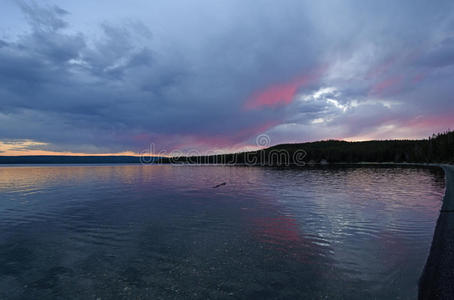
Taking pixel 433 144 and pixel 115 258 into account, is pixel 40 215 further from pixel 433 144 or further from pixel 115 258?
pixel 433 144

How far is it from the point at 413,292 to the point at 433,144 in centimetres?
22085

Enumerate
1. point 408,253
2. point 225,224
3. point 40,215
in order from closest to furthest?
point 408,253 → point 225,224 → point 40,215

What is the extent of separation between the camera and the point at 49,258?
13602mm

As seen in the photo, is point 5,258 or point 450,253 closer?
point 450,253

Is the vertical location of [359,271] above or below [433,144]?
below

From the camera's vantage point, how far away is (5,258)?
44.9ft

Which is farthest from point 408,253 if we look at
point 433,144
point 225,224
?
point 433,144

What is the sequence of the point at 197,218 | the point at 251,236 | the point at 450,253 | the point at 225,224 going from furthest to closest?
the point at 197,218
the point at 225,224
the point at 251,236
the point at 450,253

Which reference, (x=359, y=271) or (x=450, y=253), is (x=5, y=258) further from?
(x=450, y=253)

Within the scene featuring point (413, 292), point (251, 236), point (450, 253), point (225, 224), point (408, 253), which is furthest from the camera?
point (225, 224)

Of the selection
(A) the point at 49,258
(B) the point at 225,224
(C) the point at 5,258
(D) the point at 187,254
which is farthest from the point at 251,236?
(C) the point at 5,258

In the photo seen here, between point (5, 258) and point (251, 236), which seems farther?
point (251, 236)

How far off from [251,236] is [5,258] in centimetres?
1620

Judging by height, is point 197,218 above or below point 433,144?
below
